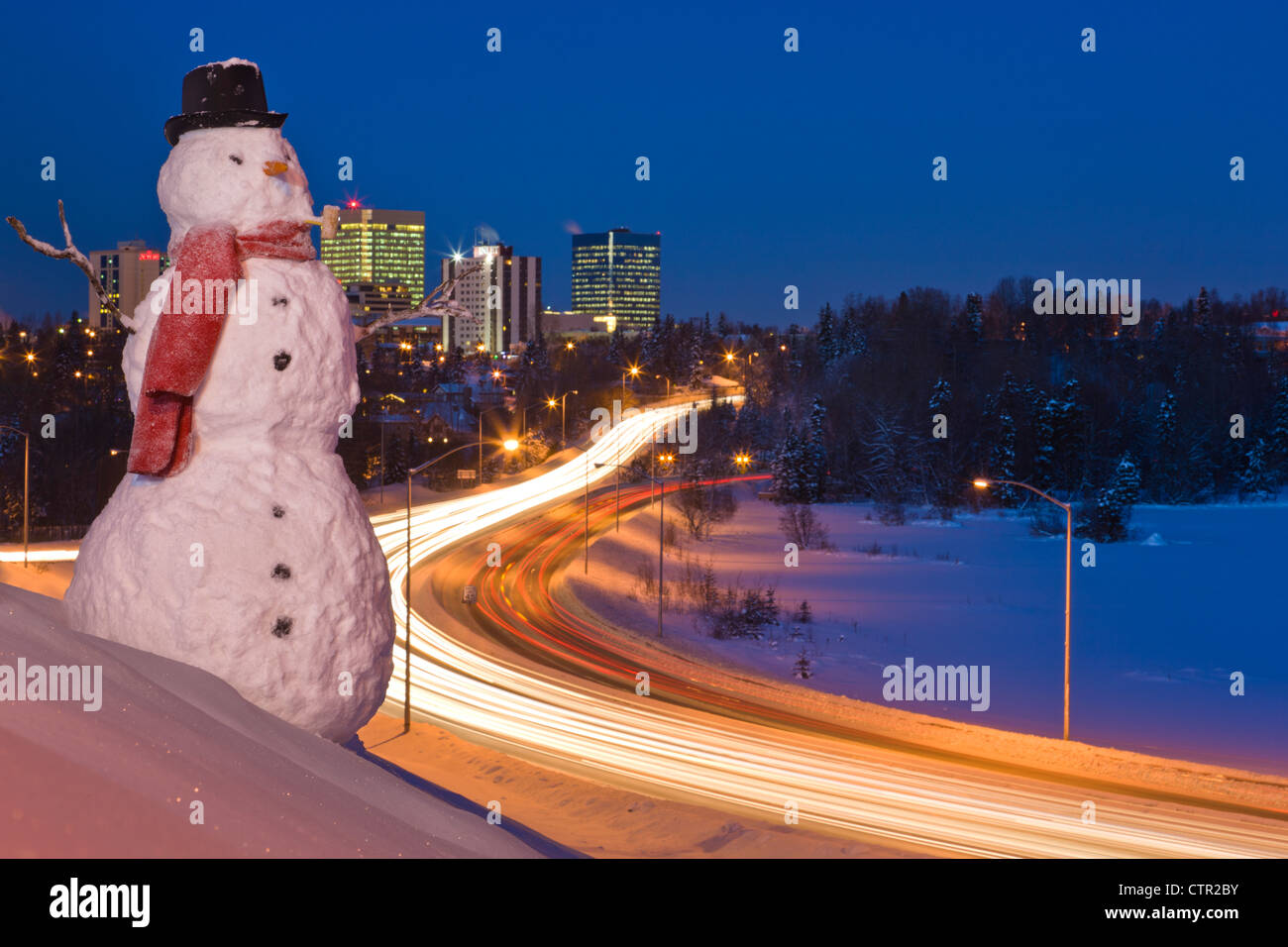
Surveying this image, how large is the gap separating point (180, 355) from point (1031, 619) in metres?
40.4

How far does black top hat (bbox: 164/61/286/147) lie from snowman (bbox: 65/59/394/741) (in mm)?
15

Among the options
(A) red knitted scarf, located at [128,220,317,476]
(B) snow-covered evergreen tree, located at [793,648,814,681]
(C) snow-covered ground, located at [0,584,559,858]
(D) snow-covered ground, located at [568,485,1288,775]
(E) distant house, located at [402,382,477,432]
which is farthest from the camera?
(E) distant house, located at [402,382,477,432]

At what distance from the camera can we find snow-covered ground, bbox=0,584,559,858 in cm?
517

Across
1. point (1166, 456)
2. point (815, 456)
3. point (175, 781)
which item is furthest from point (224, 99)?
point (1166, 456)

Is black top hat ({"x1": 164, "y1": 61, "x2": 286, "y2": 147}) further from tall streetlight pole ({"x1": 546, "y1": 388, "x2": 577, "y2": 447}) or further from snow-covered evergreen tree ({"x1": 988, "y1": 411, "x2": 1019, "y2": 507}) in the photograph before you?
snow-covered evergreen tree ({"x1": 988, "y1": 411, "x2": 1019, "y2": 507})

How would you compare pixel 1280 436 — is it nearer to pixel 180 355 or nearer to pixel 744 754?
pixel 744 754

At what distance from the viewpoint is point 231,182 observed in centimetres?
941

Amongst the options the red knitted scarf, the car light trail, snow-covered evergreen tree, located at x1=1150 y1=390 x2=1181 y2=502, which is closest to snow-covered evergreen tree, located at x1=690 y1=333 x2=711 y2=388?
snow-covered evergreen tree, located at x1=1150 y1=390 x2=1181 y2=502

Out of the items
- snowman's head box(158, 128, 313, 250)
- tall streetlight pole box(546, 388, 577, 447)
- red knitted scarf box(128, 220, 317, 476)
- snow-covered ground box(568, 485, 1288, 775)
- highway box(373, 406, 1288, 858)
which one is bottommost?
snow-covered ground box(568, 485, 1288, 775)

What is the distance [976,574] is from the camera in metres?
55.1

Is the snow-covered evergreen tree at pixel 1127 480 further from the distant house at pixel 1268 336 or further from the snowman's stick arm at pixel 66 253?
the distant house at pixel 1268 336

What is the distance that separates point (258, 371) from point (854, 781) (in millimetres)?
15350

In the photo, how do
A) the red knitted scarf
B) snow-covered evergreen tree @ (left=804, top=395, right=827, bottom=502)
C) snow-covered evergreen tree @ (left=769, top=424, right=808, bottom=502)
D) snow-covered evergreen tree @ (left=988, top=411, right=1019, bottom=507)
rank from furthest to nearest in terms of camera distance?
1. snow-covered evergreen tree @ (left=988, top=411, right=1019, bottom=507)
2. snow-covered evergreen tree @ (left=804, top=395, right=827, bottom=502)
3. snow-covered evergreen tree @ (left=769, top=424, right=808, bottom=502)
4. the red knitted scarf
